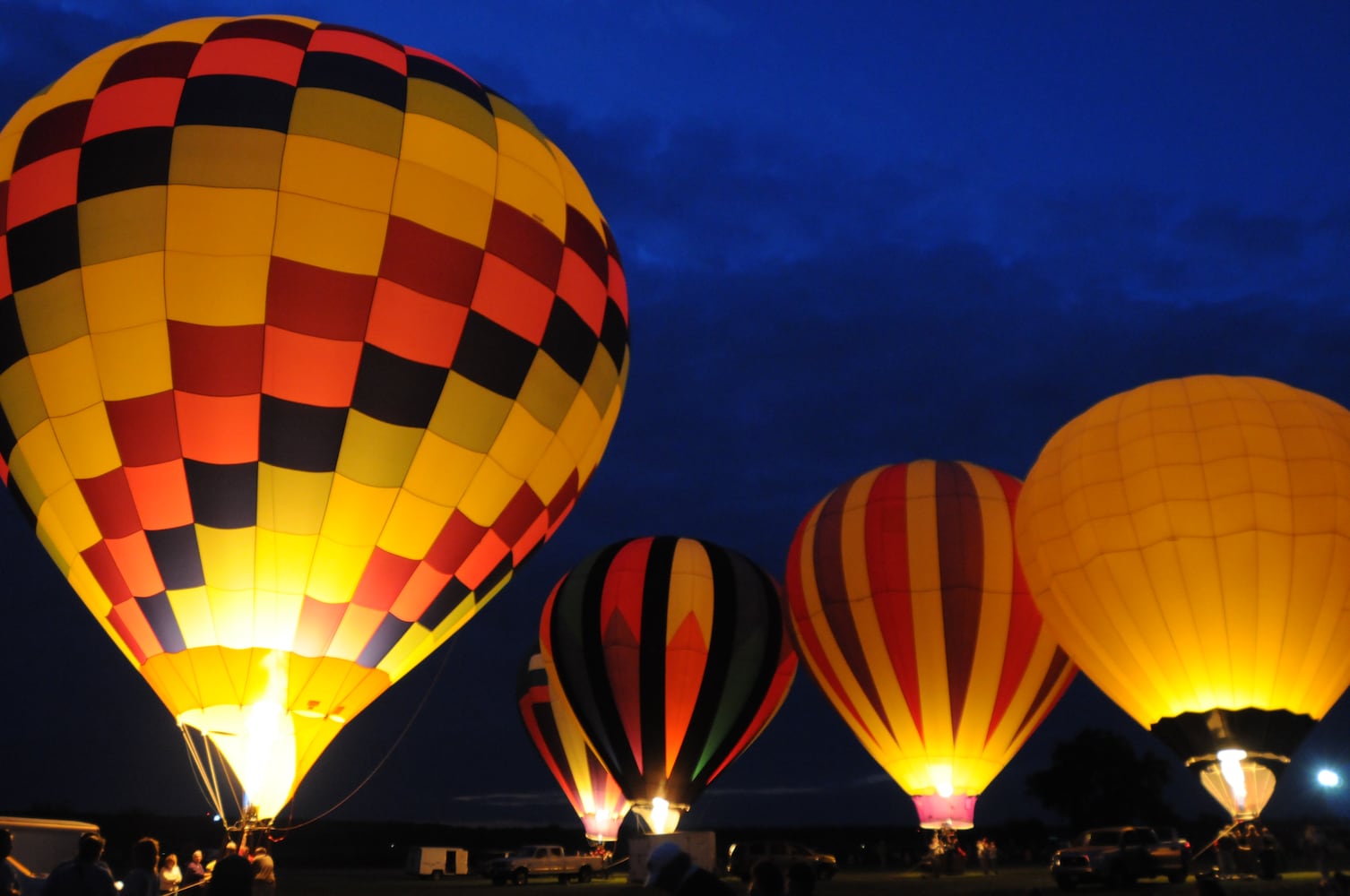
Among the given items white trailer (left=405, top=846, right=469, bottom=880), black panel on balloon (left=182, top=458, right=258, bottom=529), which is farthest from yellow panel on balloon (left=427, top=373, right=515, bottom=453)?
white trailer (left=405, top=846, right=469, bottom=880)

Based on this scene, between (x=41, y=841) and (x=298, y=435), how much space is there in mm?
3780

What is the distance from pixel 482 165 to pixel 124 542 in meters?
4.47

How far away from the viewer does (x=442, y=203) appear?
32.3 feet

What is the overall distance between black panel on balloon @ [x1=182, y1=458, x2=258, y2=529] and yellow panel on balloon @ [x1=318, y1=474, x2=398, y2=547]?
59 centimetres

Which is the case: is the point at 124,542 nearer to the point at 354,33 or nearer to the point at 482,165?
the point at 482,165

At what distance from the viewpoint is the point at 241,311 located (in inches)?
356

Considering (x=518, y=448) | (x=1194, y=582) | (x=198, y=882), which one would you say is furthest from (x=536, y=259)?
(x=1194, y=582)

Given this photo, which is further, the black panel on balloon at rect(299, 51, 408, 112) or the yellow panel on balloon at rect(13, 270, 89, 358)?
the black panel on balloon at rect(299, 51, 408, 112)

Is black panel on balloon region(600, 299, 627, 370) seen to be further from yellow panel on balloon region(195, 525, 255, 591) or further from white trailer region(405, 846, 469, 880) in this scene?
white trailer region(405, 846, 469, 880)

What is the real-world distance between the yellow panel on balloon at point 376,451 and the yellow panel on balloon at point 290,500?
265mm

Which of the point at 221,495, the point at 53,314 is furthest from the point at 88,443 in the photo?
the point at 221,495

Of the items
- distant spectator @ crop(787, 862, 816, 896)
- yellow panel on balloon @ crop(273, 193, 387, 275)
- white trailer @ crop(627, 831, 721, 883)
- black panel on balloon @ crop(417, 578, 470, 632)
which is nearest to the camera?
distant spectator @ crop(787, 862, 816, 896)

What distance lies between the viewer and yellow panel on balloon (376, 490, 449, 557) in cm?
954

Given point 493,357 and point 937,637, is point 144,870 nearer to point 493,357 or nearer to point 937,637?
point 493,357
